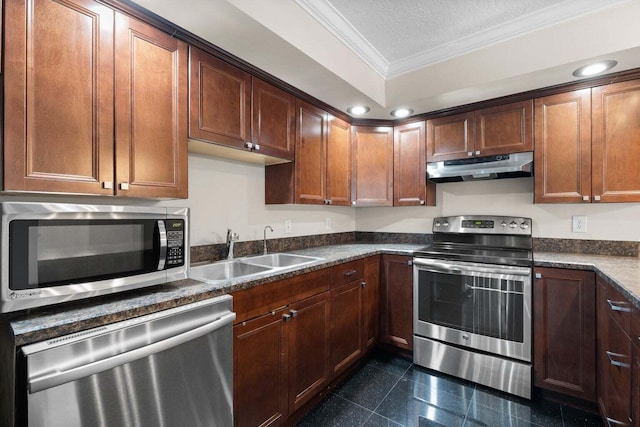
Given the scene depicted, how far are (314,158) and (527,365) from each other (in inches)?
85.5

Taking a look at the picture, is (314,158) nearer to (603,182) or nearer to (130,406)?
(130,406)

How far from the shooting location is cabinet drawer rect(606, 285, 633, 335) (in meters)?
1.30

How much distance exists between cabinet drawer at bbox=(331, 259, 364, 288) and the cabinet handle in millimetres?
1460

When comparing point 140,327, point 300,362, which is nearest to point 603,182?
point 300,362

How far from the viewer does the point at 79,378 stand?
927 mm

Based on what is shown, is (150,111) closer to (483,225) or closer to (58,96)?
(58,96)

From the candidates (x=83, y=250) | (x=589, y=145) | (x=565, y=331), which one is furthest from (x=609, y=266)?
(x=83, y=250)

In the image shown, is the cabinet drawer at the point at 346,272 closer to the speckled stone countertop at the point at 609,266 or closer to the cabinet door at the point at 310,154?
the cabinet door at the point at 310,154

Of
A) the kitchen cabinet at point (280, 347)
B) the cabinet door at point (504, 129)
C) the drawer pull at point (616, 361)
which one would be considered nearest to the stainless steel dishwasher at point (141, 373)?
the kitchen cabinet at point (280, 347)

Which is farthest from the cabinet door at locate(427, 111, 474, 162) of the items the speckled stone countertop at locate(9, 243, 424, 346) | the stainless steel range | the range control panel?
the speckled stone countertop at locate(9, 243, 424, 346)

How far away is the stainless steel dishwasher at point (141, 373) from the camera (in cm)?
88

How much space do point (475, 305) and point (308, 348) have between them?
1312 mm

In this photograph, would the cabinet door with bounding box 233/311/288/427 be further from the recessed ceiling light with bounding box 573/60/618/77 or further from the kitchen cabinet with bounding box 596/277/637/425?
the recessed ceiling light with bounding box 573/60/618/77

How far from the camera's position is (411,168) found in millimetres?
2902
